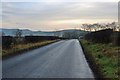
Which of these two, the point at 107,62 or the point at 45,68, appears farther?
the point at 107,62

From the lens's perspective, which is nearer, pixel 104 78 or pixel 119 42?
pixel 104 78

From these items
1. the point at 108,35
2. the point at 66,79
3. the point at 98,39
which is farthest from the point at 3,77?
the point at 98,39

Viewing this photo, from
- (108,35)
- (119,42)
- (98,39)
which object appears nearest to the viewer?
(119,42)

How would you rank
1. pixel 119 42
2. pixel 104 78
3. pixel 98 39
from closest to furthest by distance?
pixel 104 78 < pixel 119 42 < pixel 98 39

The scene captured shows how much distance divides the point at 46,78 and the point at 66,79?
77 cm

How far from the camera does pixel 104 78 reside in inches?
499

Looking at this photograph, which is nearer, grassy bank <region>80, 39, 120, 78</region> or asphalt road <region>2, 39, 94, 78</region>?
asphalt road <region>2, 39, 94, 78</region>

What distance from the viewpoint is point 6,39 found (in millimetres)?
33062

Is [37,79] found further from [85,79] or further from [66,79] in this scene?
[85,79]

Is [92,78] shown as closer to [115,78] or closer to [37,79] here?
[115,78]

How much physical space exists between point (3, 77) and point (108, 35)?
39512 millimetres

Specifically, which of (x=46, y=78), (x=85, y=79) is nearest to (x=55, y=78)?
(x=46, y=78)

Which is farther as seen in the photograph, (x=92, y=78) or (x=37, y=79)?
A: (x=92, y=78)

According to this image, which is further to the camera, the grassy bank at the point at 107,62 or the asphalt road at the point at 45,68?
the grassy bank at the point at 107,62
